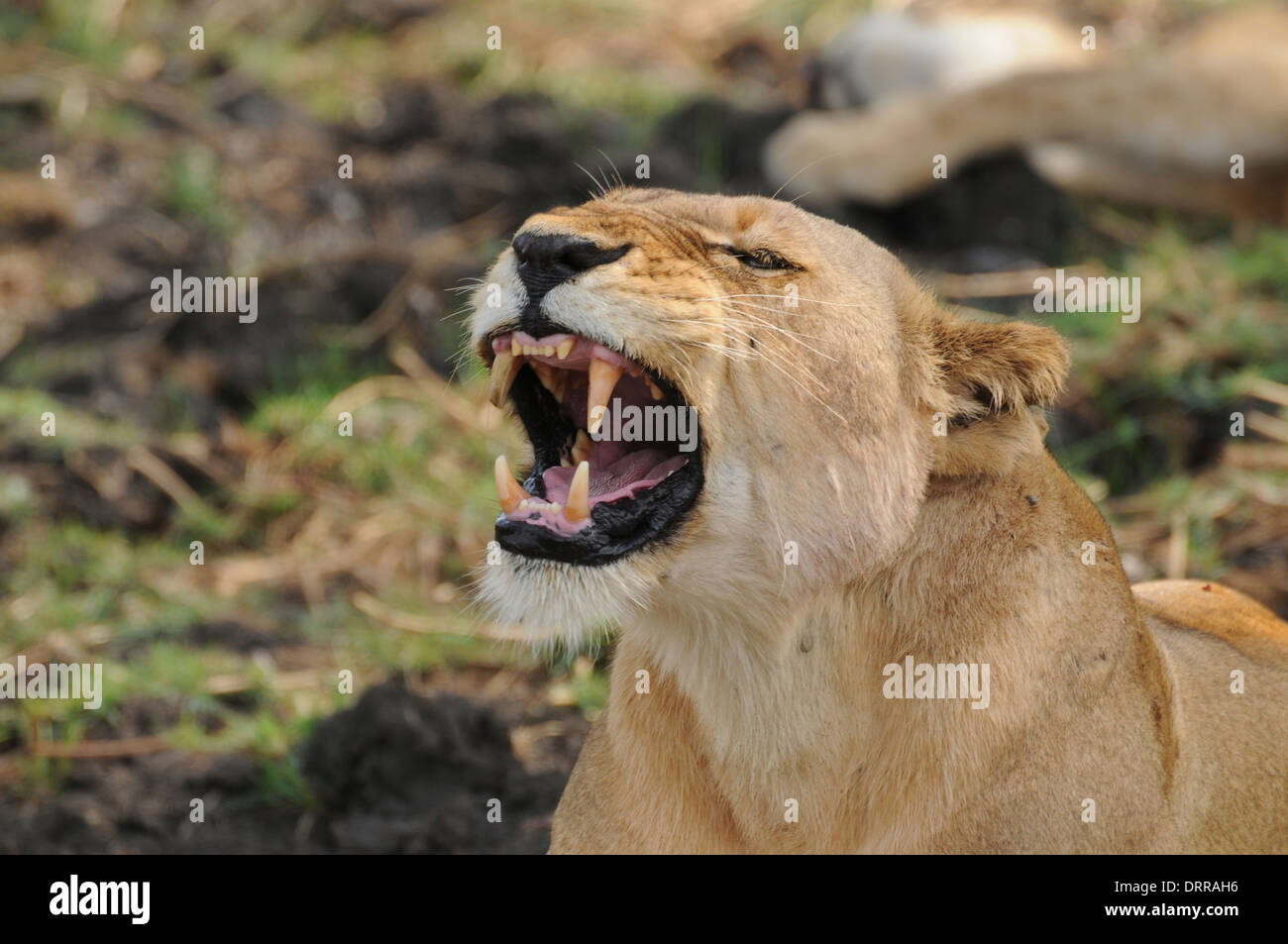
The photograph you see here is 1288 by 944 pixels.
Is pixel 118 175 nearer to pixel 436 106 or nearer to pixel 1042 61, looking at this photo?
pixel 436 106

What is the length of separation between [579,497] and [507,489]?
4.5 inches

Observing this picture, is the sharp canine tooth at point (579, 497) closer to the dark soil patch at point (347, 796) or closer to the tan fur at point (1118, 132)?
the dark soil patch at point (347, 796)

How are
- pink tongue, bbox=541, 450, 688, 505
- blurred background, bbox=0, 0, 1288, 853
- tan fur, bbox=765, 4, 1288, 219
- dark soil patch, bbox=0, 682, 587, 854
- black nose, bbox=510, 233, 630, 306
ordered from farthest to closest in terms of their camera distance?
tan fur, bbox=765, 4, 1288, 219, blurred background, bbox=0, 0, 1288, 853, dark soil patch, bbox=0, 682, 587, 854, pink tongue, bbox=541, 450, 688, 505, black nose, bbox=510, 233, 630, 306

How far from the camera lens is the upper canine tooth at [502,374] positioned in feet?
8.87

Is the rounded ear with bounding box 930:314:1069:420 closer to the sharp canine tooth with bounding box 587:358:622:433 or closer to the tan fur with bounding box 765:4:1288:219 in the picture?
the sharp canine tooth with bounding box 587:358:622:433

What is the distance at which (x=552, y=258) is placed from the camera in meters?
2.56

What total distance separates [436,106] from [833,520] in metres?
5.94

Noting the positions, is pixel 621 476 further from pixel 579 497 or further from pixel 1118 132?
pixel 1118 132

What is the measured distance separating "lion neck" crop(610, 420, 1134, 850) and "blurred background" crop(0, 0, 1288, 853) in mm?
824

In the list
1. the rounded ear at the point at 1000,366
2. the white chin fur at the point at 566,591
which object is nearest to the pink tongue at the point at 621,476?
the white chin fur at the point at 566,591

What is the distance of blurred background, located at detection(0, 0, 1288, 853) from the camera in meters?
4.33

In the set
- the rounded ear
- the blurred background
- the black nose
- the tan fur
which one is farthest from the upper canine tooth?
the tan fur

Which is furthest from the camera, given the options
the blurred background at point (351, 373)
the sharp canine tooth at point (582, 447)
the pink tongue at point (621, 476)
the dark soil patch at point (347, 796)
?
the blurred background at point (351, 373)

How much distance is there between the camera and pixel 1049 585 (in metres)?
2.70
